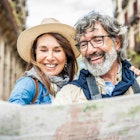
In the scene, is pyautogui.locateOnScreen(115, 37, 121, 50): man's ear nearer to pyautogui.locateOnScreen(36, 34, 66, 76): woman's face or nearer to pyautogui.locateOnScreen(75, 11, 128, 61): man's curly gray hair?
pyautogui.locateOnScreen(75, 11, 128, 61): man's curly gray hair

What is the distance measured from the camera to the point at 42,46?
96.0 inches

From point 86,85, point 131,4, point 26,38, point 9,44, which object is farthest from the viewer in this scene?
point 131,4

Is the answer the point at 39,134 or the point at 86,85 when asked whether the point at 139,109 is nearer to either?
the point at 39,134

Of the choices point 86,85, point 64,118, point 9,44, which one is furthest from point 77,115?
point 9,44

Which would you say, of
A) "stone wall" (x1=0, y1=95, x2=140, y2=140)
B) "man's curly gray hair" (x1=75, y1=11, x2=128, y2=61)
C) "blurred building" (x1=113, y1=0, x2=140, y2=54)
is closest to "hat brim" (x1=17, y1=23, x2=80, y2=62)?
"man's curly gray hair" (x1=75, y1=11, x2=128, y2=61)

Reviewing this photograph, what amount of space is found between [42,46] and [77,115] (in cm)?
110

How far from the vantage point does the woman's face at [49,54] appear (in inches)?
95.8

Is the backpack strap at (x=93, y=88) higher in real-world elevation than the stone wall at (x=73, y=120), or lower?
higher

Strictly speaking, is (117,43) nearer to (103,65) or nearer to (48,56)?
(103,65)

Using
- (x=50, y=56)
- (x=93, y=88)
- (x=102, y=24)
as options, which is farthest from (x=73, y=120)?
(x=50, y=56)

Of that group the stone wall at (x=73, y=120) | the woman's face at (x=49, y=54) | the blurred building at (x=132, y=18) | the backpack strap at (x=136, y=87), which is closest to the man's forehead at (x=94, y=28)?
the backpack strap at (x=136, y=87)

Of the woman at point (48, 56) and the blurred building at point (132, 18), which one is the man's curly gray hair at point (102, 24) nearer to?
the woman at point (48, 56)

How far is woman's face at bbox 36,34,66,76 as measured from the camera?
243 centimetres

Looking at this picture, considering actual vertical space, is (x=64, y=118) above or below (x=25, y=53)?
below
